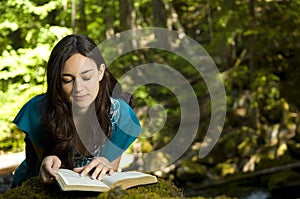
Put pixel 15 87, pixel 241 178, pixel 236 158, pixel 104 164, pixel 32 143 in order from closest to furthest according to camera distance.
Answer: pixel 104 164 < pixel 32 143 < pixel 15 87 < pixel 241 178 < pixel 236 158

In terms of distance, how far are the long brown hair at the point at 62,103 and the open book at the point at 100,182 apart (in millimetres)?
259

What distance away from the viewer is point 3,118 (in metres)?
6.28

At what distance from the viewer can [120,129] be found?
74.1 inches

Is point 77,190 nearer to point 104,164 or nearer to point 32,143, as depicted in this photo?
point 104,164

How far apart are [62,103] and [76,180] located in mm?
392

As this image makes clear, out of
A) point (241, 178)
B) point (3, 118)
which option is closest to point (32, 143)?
point (3, 118)

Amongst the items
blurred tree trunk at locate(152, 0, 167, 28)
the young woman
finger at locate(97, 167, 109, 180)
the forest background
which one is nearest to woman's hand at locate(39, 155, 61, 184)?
the young woman

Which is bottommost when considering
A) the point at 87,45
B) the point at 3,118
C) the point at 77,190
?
the point at 3,118

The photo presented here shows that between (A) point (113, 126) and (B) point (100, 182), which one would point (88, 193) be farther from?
(A) point (113, 126)

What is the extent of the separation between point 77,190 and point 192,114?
856 centimetres

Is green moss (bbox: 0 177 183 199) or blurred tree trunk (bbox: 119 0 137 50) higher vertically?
green moss (bbox: 0 177 183 199)

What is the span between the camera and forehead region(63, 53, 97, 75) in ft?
5.43

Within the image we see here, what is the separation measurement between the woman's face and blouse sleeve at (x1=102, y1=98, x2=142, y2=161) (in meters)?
0.16

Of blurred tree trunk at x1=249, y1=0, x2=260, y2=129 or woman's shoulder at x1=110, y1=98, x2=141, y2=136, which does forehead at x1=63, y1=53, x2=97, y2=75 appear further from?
blurred tree trunk at x1=249, y1=0, x2=260, y2=129
